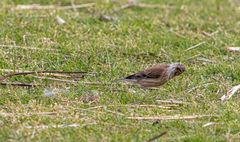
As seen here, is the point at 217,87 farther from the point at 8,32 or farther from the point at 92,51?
the point at 8,32

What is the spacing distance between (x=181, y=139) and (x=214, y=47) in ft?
8.85

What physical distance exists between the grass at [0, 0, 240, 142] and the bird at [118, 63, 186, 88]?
71 mm

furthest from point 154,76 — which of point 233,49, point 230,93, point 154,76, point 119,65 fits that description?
point 233,49

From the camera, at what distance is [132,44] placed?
7.39 meters

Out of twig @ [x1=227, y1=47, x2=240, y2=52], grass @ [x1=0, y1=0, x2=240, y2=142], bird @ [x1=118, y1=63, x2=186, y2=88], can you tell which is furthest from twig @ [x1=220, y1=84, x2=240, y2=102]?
twig @ [x1=227, y1=47, x2=240, y2=52]

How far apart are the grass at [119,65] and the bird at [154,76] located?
7cm

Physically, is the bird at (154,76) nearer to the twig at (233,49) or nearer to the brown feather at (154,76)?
the brown feather at (154,76)

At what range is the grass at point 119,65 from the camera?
517 cm

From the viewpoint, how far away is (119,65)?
6734 millimetres

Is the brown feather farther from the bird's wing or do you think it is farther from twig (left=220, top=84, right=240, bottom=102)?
twig (left=220, top=84, right=240, bottom=102)

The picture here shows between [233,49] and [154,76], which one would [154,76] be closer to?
[154,76]

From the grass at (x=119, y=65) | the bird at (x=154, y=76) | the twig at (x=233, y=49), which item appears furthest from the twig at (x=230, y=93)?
the twig at (x=233, y=49)

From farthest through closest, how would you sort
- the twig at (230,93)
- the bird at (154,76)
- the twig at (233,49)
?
the twig at (233,49) → the bird at (154,76) → the twig at (230,93)

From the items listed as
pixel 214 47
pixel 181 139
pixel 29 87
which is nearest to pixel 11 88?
pixel 29 87
